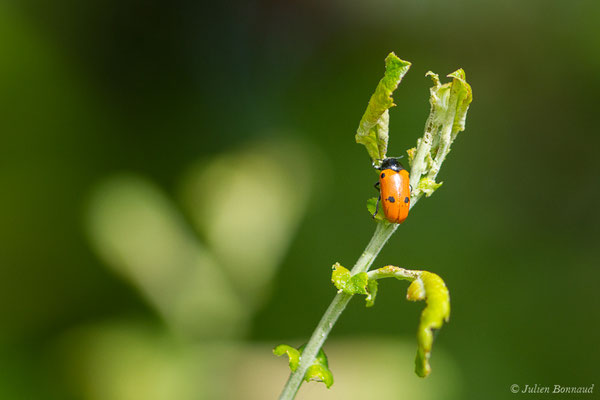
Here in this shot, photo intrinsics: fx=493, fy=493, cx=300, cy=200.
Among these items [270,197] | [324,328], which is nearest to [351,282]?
[324,328]

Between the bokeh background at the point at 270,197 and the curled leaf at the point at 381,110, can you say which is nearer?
the curled leaf at the point at 381,110

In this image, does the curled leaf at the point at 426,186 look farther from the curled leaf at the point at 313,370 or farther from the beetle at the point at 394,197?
the curled leaf at the point at 313,370

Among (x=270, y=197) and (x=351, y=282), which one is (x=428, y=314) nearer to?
(x=351, y=282)

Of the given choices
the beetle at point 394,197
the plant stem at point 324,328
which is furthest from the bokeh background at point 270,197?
the plant stem at point 324,328

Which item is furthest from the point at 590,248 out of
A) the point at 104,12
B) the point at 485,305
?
the point at 104,12

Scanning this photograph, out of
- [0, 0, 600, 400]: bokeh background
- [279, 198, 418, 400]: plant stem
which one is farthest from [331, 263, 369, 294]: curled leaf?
[0, 0, 600, 400]: bokeh background

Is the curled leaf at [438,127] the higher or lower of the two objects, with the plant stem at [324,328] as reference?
higher

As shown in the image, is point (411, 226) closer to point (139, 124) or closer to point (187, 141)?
point (187, 141)
